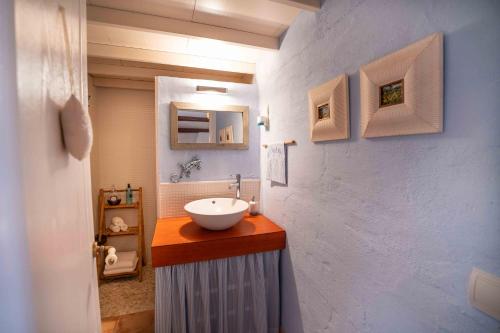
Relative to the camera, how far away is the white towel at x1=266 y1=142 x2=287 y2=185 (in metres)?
1.62

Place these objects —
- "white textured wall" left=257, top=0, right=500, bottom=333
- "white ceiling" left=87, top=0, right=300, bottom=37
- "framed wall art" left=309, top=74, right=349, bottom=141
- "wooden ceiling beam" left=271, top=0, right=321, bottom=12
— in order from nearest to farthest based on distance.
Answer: "white textured wall" left=257, top=0, right=500, bottom=333, "framed wall art" left=309, top=74, right=349, bottom=141, "wooden ceiling beam" left=271, top=0, right=321, bottom=12, "white ceiling" left=87, top=0, right=300, bottom=37

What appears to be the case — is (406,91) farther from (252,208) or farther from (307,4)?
(252,208)

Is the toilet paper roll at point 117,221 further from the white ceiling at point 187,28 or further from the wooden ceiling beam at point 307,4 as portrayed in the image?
the wooden ceiling beam at point 307,4

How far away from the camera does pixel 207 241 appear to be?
1430mm

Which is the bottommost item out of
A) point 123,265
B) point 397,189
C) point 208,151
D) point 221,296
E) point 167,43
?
point 123,265

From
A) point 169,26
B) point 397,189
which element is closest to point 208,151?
point 169,26

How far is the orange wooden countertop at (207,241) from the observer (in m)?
1.36

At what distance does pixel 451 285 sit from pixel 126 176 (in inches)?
113

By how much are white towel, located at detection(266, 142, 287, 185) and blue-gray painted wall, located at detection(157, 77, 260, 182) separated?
300 mm

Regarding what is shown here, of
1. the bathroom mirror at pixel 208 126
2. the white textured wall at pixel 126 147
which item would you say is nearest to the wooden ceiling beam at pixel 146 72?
the white textured wall at pixel 126 147

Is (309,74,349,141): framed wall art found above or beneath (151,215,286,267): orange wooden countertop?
above

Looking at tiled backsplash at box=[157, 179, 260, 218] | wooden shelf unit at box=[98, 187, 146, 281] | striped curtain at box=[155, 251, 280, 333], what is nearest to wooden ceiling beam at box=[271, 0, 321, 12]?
tiled backsplash at box=[157, 179, 260, 218]

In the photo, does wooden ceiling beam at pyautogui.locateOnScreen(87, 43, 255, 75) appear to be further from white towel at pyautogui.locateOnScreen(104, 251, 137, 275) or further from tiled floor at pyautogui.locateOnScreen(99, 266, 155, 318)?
tiled floor at pyautogui.locateOnScreen(99, 266, 155, 318)

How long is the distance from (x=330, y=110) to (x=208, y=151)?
1252 mm
